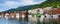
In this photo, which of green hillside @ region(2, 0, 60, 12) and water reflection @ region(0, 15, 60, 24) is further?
water reflection @ region(0, 15, 60, 24)

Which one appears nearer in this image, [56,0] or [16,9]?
[16,9]

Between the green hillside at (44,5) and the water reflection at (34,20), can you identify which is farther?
the water reflection at (34,20)

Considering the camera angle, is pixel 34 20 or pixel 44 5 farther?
pixel 34 20

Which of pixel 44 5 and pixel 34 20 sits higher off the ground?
pixel 44 5

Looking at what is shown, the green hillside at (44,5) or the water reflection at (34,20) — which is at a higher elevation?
the green hillside at (44,5)

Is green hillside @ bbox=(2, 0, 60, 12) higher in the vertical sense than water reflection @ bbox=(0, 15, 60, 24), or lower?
higher

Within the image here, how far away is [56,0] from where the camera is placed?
38.2 feet

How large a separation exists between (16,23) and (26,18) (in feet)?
2.23

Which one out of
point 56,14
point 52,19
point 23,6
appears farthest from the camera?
point 52,19

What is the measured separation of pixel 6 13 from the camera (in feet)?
37.0

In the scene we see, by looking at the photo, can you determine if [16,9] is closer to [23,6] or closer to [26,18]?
[23,6]

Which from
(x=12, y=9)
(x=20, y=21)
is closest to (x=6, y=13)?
(x=12, y=9)

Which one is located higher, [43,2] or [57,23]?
[43,2]

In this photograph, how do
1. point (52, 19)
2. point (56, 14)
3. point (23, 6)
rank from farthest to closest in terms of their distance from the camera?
1. point (52, 19)
2. point (56, 14)
3. point (23, 6)
